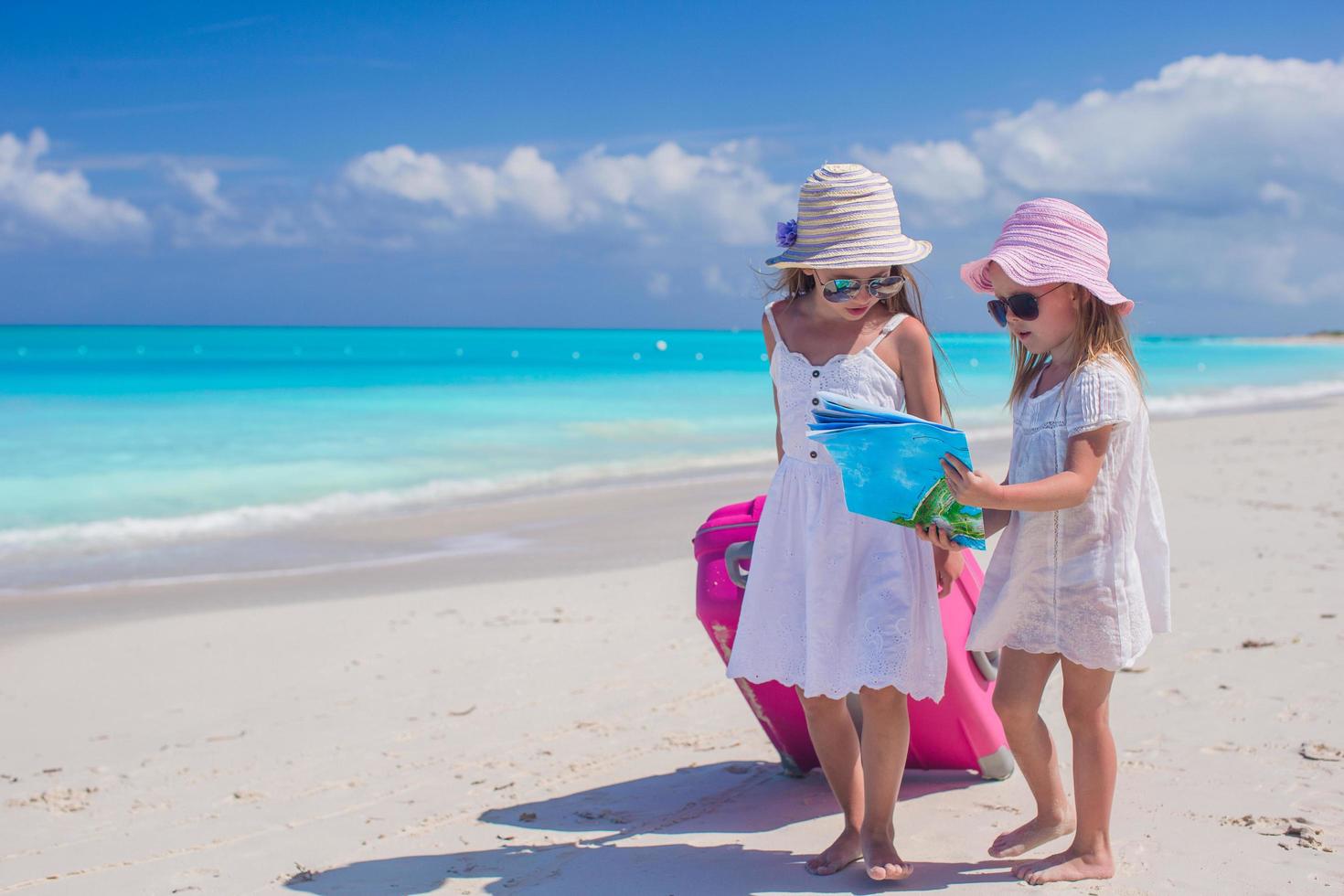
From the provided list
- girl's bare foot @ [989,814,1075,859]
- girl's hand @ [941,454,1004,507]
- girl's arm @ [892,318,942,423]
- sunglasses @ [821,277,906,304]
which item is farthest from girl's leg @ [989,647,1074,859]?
sunglasses @ [821,277,906,304]

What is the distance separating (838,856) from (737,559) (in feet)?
2.55

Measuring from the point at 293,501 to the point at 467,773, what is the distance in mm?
7136

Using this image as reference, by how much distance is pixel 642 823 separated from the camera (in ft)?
10.1

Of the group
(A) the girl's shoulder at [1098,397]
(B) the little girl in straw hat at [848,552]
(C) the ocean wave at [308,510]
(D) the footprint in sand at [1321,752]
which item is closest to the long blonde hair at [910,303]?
(B) the little girl in straw hat at [848,552]

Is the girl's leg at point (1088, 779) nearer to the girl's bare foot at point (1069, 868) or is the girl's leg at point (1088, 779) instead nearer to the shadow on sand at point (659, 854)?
the girl's bare foot at point (1069, 868)

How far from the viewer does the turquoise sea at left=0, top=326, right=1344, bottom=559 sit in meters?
9.91

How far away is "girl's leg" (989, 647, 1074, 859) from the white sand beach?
5.0 inches

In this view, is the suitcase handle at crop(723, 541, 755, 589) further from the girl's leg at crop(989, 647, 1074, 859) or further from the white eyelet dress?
the girl's leg at crop(989, 647, 1074, 859)

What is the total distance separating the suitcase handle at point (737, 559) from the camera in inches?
115


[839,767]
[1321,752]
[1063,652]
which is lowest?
[1321,752]

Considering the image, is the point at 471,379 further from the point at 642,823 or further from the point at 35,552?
the point at 642,823

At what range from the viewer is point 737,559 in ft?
9.73

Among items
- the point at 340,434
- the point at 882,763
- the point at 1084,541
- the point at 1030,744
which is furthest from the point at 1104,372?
the point at 340,434

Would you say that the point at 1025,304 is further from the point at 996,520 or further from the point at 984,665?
the point at 984,665
